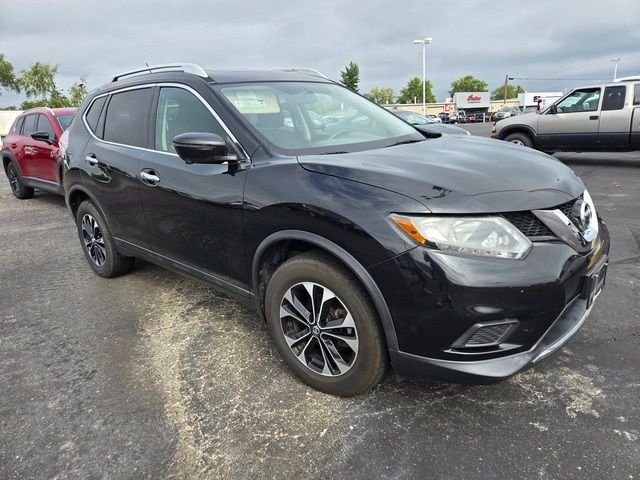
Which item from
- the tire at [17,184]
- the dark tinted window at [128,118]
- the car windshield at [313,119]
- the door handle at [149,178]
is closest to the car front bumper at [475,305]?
the car windshield at [313,119]

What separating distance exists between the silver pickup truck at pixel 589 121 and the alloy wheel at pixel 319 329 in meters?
10.1

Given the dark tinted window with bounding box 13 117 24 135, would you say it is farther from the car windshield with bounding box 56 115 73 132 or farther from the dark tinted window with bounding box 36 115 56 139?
the car windshield with bounding box 56 115 73 132

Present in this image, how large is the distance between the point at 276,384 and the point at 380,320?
0.85 metres

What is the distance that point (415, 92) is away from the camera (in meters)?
110

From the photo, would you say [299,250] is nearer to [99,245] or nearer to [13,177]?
[99,245]

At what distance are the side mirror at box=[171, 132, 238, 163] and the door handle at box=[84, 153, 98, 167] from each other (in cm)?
176

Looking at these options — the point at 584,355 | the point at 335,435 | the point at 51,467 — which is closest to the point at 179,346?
the point at 51,467

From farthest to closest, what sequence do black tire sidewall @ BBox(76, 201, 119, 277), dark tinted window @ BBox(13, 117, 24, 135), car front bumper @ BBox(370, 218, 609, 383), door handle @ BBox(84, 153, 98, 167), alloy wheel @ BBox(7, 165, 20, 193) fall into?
alloy wheel @ BBox(7, 165, 20, 193) → dark tinted window @ BBox(13, 117, 24, 135) → black tire sidewall @ BBox(76, 201, 119, 277) → door handle @ BBox(84, 153, 98, 167) → car front bumper @ BBox(370, 218, 609, 383)

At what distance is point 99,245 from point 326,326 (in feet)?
9.46

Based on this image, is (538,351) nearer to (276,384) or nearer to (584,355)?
(584,355)

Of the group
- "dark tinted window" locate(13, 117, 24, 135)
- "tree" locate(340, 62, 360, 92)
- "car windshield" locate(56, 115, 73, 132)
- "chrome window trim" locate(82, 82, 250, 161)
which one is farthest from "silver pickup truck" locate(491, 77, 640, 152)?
"tree" locate(340, 62, 360, 92)

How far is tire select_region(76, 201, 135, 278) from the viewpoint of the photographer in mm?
4168

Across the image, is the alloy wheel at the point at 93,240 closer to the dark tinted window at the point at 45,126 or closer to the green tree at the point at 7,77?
the dark tinted window at the point at 45,126

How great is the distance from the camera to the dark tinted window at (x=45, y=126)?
7743 mm
